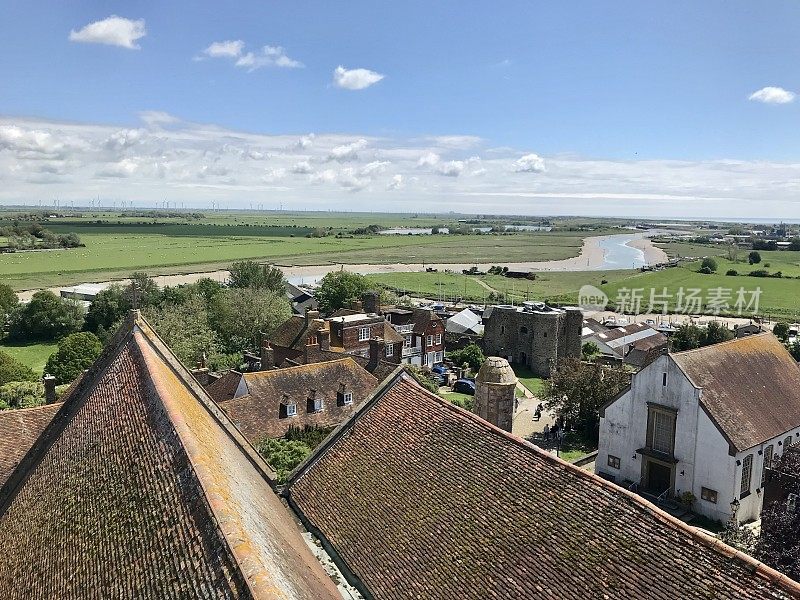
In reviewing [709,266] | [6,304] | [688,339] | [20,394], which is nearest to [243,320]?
[20,394]

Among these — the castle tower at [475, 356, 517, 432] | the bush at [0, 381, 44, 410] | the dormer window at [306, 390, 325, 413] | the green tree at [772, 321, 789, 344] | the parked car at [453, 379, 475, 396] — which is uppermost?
the castle tower at [475, 356, 517, 432]

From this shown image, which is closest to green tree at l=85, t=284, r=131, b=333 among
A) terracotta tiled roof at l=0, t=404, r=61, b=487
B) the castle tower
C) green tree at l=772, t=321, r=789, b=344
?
terracotta tiled roof at l=0, t=404, r=61, b=487

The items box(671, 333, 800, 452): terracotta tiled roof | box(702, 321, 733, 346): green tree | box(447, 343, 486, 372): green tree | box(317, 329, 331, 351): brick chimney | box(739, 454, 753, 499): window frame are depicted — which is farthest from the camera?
box(702, 321, 733, 346): green tree

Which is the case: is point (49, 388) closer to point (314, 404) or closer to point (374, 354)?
point (314, 404)

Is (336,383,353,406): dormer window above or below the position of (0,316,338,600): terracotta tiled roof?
below

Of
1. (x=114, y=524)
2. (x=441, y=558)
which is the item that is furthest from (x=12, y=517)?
(x=441, y=558)

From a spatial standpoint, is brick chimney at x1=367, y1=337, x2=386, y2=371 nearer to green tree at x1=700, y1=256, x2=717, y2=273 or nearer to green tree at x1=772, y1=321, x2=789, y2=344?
green tree at x1=772, y1=321, x2=789, y2=344

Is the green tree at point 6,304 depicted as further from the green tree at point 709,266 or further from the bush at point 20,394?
the green tree at point 709,266
